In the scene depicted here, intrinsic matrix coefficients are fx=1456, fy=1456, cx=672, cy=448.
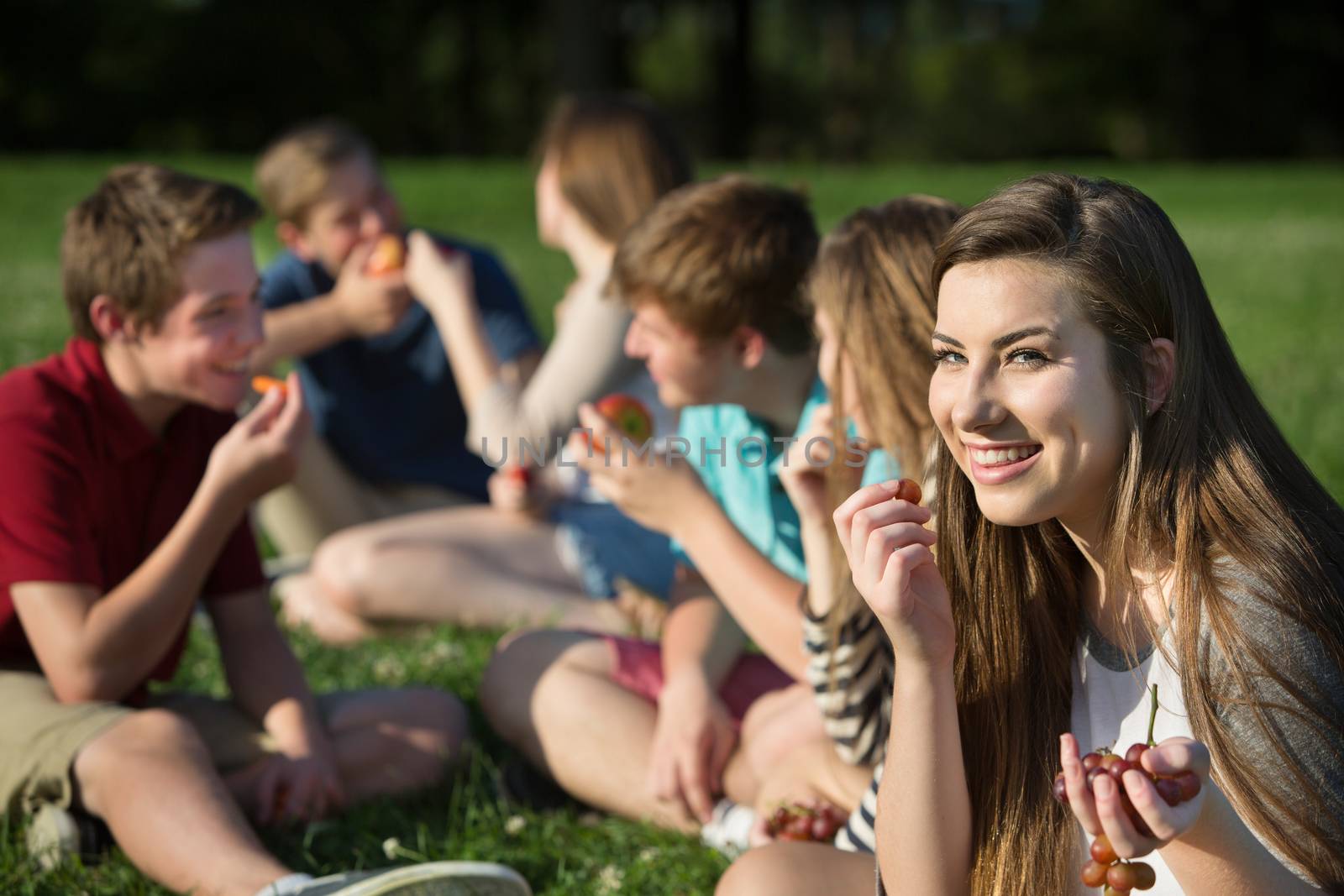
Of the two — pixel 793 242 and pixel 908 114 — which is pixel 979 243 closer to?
pixel 793 242

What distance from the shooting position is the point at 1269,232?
14.0 metres

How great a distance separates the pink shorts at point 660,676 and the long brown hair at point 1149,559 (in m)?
1.22

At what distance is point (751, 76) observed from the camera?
3388 cm

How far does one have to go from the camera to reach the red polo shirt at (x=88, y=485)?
109 inches

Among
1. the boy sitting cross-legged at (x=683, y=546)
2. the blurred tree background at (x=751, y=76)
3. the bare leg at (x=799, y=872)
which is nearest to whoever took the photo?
the bare leg at (x=799, y=872)

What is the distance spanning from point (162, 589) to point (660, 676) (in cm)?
107

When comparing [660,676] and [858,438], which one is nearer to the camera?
[858,438]

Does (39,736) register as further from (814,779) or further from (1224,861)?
(1224,861)

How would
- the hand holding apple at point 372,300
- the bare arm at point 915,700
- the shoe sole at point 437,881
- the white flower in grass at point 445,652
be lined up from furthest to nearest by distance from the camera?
the hand holding apple at point 372,300 < the white flower in grass at point 445,652 < the shoe sole at point 437,881 < the bare arm at point 915,700

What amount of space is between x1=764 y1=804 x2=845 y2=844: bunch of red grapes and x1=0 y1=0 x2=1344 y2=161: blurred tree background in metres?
25.9

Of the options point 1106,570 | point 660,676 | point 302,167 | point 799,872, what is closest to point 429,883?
point 799,872

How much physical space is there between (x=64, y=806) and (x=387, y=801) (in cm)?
67

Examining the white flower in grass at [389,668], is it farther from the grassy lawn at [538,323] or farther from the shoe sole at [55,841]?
the shoe sole at [55,841]

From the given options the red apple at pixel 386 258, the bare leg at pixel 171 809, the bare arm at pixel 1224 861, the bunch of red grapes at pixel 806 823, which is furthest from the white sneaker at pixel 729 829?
the red apple at pixel 386 258
